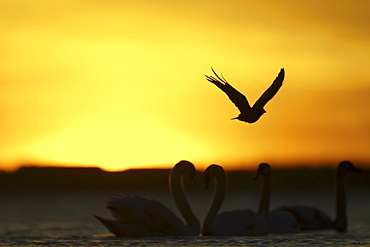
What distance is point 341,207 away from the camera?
94.4ft

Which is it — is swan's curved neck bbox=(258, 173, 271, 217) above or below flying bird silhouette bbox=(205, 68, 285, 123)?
below

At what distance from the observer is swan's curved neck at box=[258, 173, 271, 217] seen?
27825 millimetres

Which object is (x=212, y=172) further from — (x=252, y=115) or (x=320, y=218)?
(x=252, y=115)

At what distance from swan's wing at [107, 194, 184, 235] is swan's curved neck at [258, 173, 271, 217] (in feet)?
10.6

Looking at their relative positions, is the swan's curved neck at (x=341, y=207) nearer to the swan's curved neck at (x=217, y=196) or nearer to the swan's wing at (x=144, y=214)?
the swan's curved neck at (x=217, y=196)

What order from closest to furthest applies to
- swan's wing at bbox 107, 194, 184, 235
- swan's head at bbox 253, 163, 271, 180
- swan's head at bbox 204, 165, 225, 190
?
1. swan's wing at bbox 107, 194, 184, 235
2. swan's head at bbox 204, 165, 225, 190
3. swan's head at bbox 253, 163, 271, 180

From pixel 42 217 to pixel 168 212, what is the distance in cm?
1057

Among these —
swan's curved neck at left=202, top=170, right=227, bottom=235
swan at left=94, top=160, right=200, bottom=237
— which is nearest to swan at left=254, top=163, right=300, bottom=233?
swan's curved neck at left=202, top=170, right=227, bottom=235

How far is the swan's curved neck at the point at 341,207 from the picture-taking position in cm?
2800

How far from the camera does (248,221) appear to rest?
82.9 ft

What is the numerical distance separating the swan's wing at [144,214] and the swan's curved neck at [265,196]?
3233 millimetres

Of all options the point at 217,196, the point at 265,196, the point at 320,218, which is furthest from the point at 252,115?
the point at 320,218

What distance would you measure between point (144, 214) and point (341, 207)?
251 inches

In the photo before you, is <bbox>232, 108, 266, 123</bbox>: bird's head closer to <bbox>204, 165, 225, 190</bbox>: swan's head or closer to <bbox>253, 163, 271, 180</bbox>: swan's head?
<bbox>204, 165, 225, 190</bbox>: swan's head
